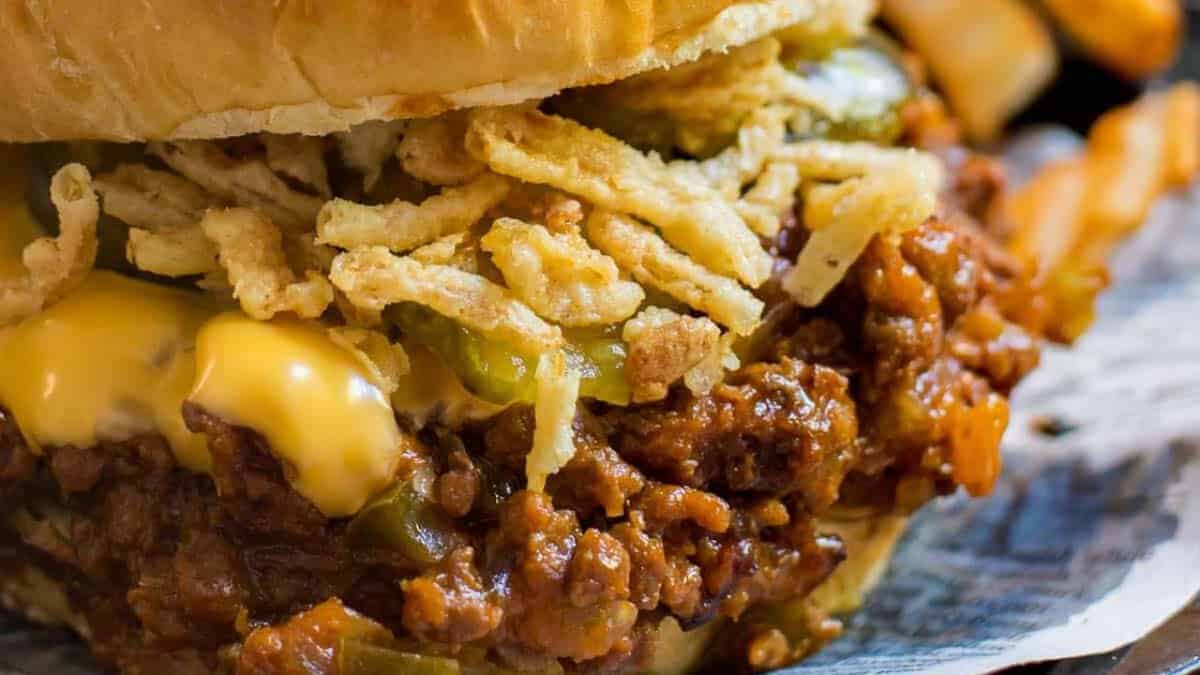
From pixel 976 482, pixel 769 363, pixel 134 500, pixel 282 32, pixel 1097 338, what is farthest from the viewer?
pixel 1097 338

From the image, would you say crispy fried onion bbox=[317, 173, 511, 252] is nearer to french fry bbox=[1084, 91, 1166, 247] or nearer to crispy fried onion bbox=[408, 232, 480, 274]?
crispy fried onion bbox=[408, 232, 480, 274]

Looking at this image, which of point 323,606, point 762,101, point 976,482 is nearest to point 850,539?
point 976,482

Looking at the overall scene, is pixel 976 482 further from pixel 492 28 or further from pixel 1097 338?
pixel 1097 338

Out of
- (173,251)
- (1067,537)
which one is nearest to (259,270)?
(173,251)

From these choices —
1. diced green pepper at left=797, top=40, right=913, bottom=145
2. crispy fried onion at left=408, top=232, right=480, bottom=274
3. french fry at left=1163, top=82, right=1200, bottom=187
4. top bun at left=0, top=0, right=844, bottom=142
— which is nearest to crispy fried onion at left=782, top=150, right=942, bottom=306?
diced green pepper at left=797, top=40, right=913, bottom=145

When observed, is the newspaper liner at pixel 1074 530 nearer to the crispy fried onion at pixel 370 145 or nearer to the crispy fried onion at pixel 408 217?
the crispy fried onion at pixel 408 217

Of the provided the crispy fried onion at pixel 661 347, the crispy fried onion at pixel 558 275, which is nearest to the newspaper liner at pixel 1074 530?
the crispy fried onion at pixel 661 347
